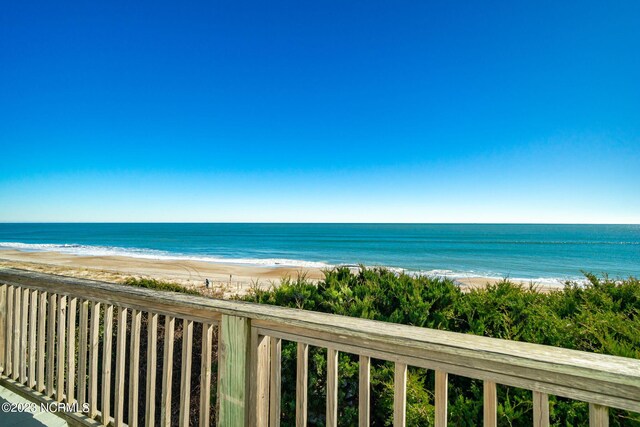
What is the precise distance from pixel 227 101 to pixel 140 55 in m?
6.14

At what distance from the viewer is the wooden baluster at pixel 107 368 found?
185cm

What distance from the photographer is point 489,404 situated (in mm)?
937

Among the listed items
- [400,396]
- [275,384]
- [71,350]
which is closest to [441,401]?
[400,396]

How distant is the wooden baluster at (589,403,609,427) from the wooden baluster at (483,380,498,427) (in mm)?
219

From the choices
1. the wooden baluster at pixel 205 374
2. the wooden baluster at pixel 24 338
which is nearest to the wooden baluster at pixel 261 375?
the wooden baluster at pixel 205 374

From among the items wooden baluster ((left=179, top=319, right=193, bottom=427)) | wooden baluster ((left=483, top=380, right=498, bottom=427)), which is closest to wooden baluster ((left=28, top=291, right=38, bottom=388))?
wooden baluster ((left=179, top=319, right=193, bottom=427))

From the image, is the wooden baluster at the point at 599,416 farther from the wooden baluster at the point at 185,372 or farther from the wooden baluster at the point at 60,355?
the wooden baluster at the point at 60,355

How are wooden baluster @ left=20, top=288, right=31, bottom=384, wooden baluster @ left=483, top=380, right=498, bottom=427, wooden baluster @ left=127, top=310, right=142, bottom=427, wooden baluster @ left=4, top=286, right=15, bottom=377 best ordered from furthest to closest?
wooden baluster @ left=4, top=286, right=15, bottom=377 < wooden baluster @ left=20, top=288, right=31, bottom=384 < wooden baluster @ left=127, top=310, right=142, bottom=427 < wooden baluster @ left=483, top=380, right=498, bottom=427

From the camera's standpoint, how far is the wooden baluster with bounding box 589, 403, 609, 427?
796 mm

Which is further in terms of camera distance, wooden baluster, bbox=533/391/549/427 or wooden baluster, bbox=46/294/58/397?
wooden baluster, bbox=46/294/58/397

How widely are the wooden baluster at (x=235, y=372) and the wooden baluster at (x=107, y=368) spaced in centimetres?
88

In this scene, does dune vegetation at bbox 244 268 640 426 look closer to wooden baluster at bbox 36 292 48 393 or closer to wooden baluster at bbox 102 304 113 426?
wooden baluster at bbox 102 304 113 426

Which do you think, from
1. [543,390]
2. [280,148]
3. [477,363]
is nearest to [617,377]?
[543,390]

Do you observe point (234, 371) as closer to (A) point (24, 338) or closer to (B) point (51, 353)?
(B) point (51, 353)
